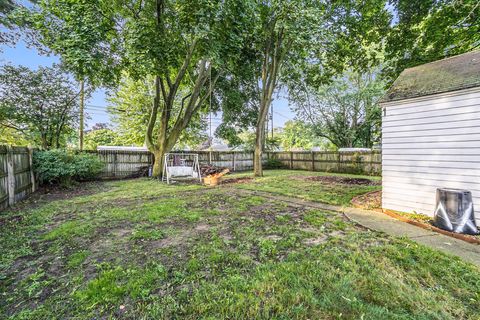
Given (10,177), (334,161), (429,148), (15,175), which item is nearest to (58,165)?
(15,175)

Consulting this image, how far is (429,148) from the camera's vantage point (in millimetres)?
3762

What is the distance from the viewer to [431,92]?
3.70 m

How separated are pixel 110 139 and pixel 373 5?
77.4 ft

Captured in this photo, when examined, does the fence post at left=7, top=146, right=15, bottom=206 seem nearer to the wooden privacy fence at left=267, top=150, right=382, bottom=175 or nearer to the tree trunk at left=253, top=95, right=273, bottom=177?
the tree trunk at left=253, top=95, right=273, bottom=177

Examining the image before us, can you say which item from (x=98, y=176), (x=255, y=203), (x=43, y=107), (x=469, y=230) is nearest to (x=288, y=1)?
(x=255, y=203)

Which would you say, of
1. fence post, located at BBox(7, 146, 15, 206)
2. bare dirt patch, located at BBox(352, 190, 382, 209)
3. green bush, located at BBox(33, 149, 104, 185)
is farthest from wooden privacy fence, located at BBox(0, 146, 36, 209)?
bare dirt patch, located at BBox(352, 190, 382, 209)

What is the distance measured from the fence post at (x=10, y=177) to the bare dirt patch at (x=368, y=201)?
299 inches

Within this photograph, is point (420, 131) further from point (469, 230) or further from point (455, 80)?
point (469, 230)

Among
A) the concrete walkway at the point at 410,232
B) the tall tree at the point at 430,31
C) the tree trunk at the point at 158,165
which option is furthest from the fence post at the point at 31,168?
the tall tree at the point at 430,31

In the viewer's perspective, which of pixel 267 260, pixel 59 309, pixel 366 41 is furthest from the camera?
pixel 366 41

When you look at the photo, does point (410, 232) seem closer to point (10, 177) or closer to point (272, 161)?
point (10, 177)

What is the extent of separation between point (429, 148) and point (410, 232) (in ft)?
5.36

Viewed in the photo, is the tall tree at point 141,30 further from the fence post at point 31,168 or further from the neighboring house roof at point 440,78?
the neighboring house roof at point 440,78

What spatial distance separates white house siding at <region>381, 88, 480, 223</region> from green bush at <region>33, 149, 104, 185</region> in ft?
29.4
